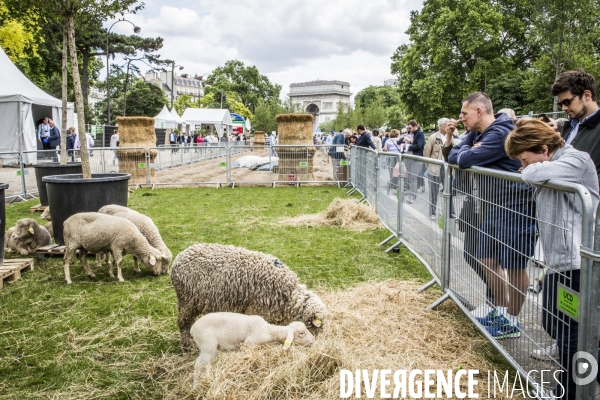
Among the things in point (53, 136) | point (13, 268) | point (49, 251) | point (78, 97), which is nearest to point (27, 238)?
point (49, 251)

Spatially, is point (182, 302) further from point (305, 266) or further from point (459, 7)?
point (459, 7)

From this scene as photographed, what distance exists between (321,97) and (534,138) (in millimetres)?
130793

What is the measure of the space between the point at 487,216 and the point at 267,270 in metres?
1.82

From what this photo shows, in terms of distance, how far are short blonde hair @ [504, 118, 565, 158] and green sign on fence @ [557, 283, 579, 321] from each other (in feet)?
3.02

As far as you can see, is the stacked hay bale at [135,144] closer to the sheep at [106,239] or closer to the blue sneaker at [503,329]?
the sheep at [106,239]

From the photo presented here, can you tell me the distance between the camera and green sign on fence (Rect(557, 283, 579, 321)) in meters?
2.54

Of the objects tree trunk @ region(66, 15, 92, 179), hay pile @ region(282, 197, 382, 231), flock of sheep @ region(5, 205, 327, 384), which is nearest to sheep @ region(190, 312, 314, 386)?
flock of sheep @ region(5, 205, 327, 384)

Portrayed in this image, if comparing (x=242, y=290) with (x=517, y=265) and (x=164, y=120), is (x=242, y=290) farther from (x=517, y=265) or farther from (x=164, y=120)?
(x=164, y=120)

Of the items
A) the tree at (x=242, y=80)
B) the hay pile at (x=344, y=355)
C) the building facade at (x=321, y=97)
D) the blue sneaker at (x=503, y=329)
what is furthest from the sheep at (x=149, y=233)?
the building facade at (x=321, y=97)

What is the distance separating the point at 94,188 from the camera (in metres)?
7.30

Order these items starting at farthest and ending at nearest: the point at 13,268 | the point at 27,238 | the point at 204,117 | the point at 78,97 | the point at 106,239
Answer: the point at 204,117 < the point at 78,97 < the point at 27,238 < the point at 13,268 < the point at 106,239

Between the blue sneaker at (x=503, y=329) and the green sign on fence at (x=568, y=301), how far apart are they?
73cm

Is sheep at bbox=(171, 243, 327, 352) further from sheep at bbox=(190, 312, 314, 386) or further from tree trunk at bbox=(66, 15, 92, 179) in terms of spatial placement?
tree trunk at bbox=(66, 15, 92, 179)

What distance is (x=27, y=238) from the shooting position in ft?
24.4
